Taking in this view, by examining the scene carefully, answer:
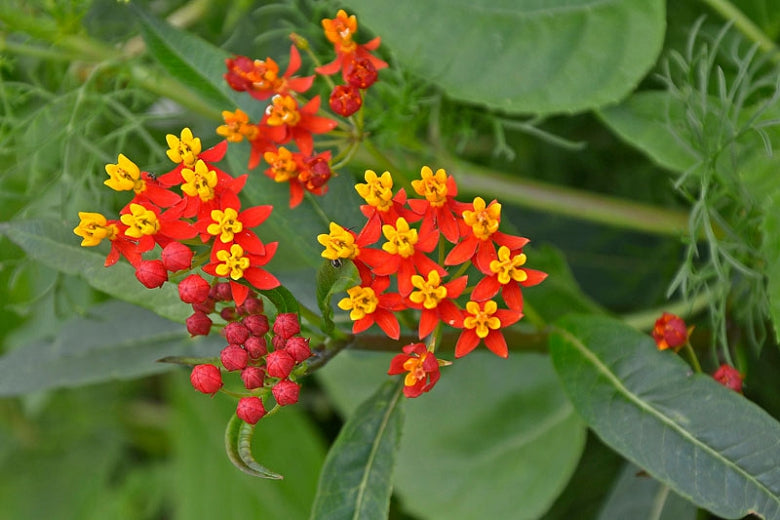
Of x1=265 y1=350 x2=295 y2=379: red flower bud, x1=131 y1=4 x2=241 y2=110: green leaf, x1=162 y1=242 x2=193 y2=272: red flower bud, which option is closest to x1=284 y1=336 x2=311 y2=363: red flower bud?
x1=265 y1=350 x2=295 y2=379: red flower bud

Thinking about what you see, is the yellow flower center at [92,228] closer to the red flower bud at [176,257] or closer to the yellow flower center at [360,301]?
the red flower bud at [176,257]

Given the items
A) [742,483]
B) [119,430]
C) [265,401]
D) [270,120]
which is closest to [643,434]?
[742,483]

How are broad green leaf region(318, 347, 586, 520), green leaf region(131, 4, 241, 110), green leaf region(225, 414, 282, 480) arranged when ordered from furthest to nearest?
1. broad green leaf region(318, 347, 586, 520)
2. green leaf region(131, 4, 241, 110)
3. green leaf region(225, 414, 282, 480)

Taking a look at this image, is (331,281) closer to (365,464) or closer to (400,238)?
(400,238)

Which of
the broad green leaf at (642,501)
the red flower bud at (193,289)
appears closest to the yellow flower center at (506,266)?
the red flower bud at (193,289)

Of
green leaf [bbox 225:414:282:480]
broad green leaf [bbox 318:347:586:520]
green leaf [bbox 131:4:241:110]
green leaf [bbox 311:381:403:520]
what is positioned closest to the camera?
green leaf [bbox 225:414:282:480]

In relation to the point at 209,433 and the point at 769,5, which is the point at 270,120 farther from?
the point at 209,433

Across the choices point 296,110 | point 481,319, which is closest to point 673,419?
point 481,319

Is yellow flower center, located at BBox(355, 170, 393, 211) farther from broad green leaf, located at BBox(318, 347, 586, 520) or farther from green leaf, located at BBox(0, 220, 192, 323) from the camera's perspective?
broad green leaf, located at BBox(318, 347, 586, 520)
